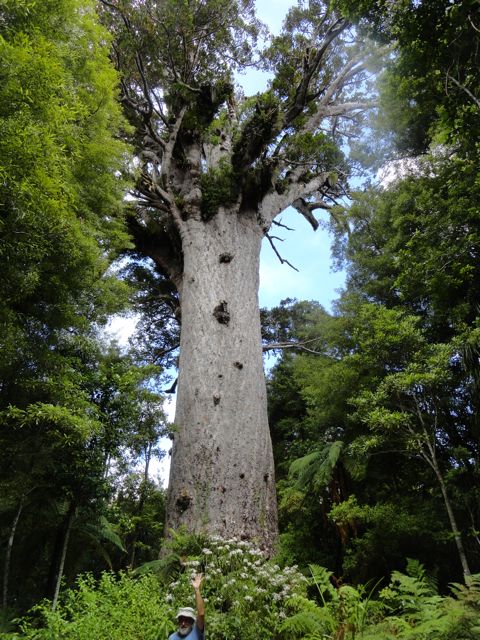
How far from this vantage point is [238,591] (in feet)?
10.7

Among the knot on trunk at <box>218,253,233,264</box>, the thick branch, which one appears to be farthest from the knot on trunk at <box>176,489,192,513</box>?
the thick branch

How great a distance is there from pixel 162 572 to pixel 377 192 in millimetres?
8990

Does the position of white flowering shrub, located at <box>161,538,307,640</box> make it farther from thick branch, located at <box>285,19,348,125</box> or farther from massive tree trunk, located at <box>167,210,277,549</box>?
thick branch, located at <box>285,19,348,125</box>

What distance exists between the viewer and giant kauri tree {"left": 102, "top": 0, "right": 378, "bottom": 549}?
16.4 ft

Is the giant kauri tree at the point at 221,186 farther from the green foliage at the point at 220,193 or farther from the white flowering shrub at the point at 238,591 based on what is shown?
the white flowering shrub at the point at 238,591

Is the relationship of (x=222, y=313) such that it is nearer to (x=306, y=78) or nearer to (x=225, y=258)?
(x=225, y=258)

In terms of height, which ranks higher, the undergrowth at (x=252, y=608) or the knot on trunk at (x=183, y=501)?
the knot on trunk at (x=183, y=501)

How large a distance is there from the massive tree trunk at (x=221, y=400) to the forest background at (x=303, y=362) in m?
0.50

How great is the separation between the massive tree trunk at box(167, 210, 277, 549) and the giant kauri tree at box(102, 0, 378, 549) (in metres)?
0.02

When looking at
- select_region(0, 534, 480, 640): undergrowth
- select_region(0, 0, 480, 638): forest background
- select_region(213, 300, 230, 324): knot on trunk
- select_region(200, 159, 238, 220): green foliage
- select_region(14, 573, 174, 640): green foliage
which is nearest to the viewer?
select_region(0, 534, 480, 640): undergrowth

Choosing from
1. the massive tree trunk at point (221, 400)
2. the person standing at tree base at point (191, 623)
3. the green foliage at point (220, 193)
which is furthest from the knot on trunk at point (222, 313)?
the person standing at tree base at point (191, 623)

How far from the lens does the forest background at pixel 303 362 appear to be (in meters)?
3.22

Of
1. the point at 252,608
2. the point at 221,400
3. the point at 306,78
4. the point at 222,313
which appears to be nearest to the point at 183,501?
the point at 221,400

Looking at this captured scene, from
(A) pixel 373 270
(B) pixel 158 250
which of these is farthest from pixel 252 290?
(A) pixel 373 270
